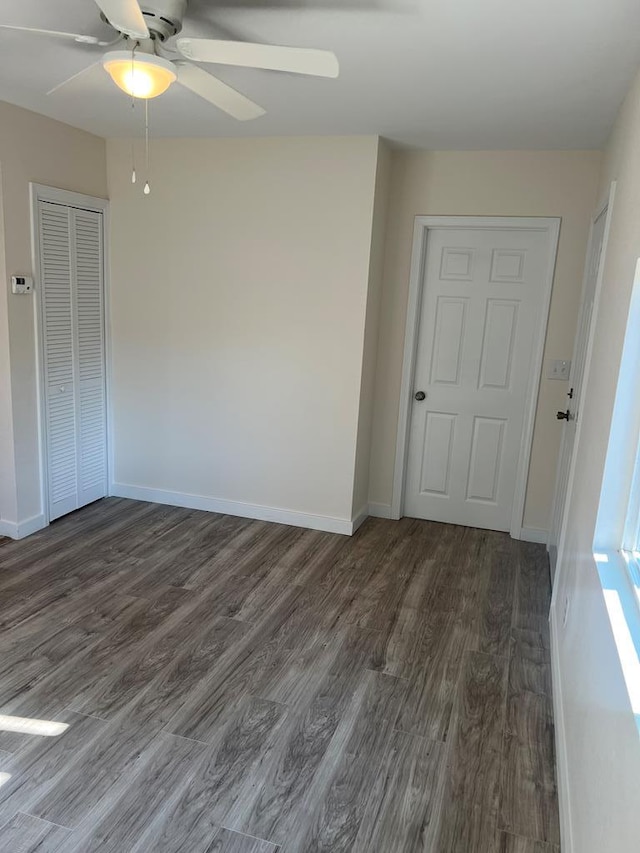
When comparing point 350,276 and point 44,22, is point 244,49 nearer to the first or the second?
point 44,22

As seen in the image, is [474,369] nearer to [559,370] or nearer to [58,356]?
[559,370]

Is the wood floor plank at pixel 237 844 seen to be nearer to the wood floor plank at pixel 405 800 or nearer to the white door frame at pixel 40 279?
the wood floor plank at pixel 405 800

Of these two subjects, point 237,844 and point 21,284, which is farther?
point 21,284

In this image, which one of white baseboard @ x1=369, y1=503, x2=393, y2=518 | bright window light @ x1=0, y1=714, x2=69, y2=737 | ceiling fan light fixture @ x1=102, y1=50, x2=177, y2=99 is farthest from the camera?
white baseboard @ x1=369, y1=503, x2=393, y2=518

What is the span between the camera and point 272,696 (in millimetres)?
2383

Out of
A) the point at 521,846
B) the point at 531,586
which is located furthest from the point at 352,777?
the point at 531,586

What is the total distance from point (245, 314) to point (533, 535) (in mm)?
2417

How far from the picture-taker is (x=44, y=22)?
7.28 ft

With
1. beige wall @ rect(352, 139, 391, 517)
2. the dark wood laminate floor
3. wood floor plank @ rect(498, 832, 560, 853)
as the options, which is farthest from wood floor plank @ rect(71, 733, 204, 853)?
beige wall @ rect(352, 139, 391, 517)

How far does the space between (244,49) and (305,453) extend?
2583 millimetres

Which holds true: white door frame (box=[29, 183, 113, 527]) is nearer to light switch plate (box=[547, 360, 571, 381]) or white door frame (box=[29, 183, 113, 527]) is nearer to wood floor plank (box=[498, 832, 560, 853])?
light switch plate (box=[547, 360, 571, 381])

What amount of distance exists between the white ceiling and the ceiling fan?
0.57 feet

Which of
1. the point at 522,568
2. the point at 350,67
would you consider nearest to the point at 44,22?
the point at 350,67

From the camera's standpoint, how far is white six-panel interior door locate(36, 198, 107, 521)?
371 centimetres
